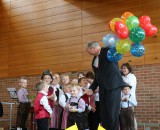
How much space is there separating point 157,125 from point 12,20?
5.94 metres

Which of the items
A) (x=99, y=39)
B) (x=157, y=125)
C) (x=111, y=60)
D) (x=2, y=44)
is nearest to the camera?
(x=111, y=60)

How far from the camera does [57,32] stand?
9.52 metres

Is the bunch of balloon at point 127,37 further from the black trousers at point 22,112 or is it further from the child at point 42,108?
the black trousers at point 22,112

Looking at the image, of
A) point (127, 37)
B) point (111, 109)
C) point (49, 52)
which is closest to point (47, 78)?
point (111, 109)

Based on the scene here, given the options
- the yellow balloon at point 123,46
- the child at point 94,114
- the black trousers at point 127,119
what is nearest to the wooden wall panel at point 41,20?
the child at point 94,114

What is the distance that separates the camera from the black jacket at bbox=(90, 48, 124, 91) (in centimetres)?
437

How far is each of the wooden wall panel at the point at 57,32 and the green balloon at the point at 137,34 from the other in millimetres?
3383

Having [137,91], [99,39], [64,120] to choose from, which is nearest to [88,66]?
[99,39]

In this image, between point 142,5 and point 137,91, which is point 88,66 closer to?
point 137,91

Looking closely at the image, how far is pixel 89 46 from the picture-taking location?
4492 millimetres

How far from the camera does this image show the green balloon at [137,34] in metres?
4.29

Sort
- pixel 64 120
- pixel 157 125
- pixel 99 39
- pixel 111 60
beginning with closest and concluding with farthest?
pixel 111 60
pixel 64 120
pixel 157 125
pixel 99 39

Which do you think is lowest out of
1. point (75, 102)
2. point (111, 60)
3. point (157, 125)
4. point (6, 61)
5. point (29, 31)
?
point (157, 125)

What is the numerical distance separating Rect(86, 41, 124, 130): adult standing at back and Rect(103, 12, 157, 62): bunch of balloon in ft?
0.41
